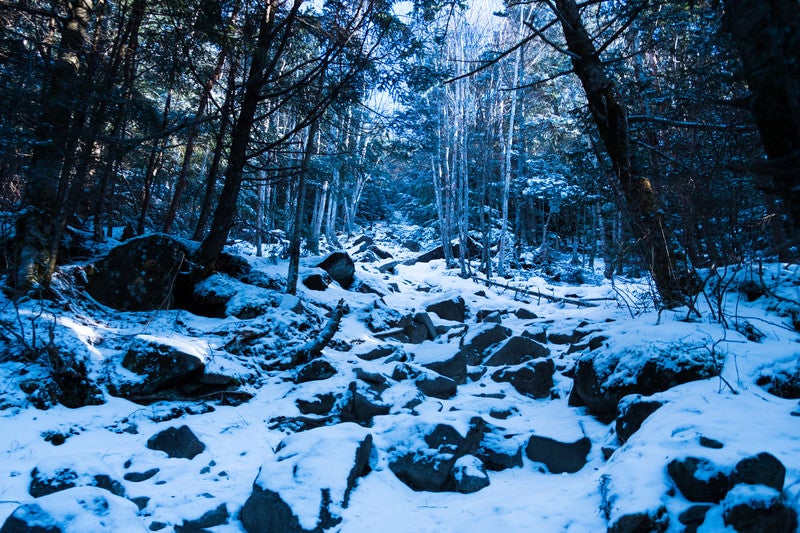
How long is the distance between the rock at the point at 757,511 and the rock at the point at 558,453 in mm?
1907

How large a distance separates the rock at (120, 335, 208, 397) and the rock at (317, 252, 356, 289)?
649 cm

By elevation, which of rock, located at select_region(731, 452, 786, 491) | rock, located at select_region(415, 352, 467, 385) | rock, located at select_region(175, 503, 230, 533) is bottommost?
rock, located at select_region(175, 503, 230, 533)

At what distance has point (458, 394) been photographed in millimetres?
6125

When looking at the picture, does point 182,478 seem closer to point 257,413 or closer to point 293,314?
point 257,413

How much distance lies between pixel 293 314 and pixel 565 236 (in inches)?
877

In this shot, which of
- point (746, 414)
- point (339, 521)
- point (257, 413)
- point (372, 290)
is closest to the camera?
point (746, 414)

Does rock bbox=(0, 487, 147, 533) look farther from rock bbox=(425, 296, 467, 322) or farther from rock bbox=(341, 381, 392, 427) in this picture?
rock bbox=(425, 296, 467, 322)

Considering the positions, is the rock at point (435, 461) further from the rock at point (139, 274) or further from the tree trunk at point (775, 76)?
the rock at point (139, 274)

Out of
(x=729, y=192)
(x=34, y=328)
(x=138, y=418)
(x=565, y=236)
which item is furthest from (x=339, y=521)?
(x=565, y=236)

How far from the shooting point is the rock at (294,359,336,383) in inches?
244

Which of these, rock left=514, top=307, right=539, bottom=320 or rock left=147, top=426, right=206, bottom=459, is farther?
rock left=514, top=307, right=539, bottom=320

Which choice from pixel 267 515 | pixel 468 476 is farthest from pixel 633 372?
pixel 267 515

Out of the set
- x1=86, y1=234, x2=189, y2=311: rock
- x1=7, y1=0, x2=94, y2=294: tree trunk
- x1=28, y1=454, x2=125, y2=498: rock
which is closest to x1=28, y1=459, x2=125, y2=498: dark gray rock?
x1=28, y1=454, x2=125, y2=498: rock

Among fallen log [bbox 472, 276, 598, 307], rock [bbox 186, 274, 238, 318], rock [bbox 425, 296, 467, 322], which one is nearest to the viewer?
rock [bbox 186, 274, 238, 318]
